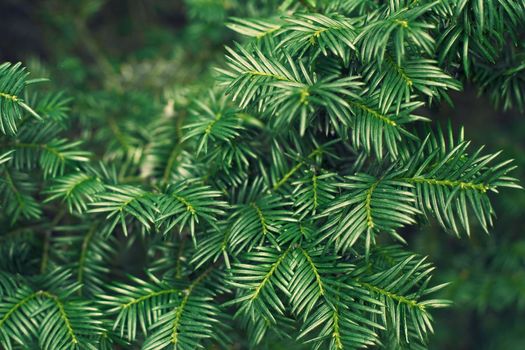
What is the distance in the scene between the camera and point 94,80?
1476 mm

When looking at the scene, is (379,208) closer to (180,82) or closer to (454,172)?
(454,172)

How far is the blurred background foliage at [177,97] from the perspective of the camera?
1.21 metres

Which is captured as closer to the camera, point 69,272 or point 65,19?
point 69,272

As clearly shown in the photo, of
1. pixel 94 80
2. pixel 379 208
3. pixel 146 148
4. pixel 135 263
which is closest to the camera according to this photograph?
pixel 379 208

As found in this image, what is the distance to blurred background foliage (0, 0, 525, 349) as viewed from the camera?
1213 millimetres

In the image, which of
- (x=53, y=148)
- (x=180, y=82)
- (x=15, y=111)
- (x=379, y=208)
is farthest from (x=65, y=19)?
(x=379, y=208)

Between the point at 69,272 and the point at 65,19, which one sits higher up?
the point at 65,19

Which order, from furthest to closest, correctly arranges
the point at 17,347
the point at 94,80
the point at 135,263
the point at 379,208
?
the point at 94,80 < the point at 135,263 < the point at 17,347 < the point at 379,208

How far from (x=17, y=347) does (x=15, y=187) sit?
0.24m

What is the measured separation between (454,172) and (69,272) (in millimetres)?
604

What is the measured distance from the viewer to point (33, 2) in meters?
1.55

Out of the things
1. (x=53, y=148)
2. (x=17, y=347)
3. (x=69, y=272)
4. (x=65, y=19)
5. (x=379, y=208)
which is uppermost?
(x=65, y=19)

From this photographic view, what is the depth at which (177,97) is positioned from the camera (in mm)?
1183

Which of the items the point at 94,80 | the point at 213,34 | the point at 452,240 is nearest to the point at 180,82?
the point at 213,34
